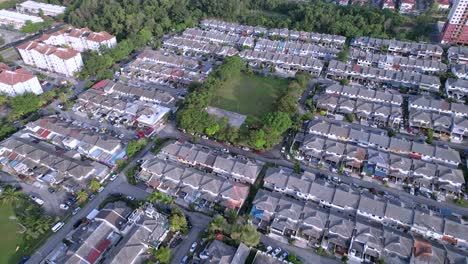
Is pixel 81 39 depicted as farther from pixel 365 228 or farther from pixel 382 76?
pixel 365 228

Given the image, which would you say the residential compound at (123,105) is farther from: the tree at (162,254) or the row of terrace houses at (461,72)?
the row of terrace houses at (461,72)

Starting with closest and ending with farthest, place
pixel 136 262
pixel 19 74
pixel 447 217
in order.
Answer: pixel 136 262
pixel 447 217
pixel 19 74

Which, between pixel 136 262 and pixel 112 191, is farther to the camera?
pixel 112 191

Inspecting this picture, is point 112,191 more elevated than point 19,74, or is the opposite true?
point 19,74

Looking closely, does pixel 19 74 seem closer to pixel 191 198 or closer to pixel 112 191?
pixel 112 191

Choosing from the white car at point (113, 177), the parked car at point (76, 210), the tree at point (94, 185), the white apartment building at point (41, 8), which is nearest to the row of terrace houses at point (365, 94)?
the white car at point (113, 177)

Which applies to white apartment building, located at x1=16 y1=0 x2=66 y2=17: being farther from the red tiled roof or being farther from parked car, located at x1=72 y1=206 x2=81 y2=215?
parked car, located at x1=72 y1=206 x2=81 y2=215

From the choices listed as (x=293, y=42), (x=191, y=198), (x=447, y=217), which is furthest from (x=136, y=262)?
(x=293, y=42)
